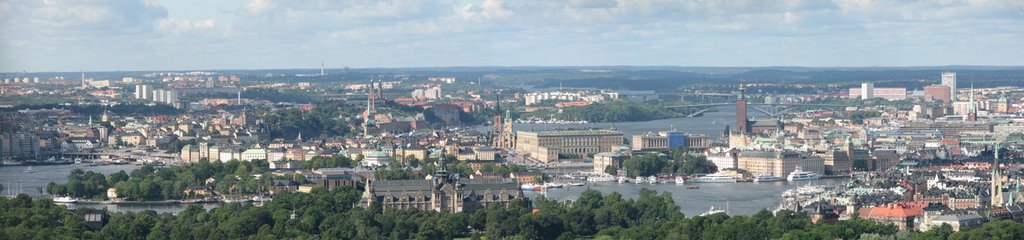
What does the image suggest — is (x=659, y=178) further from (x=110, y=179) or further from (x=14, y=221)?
(x=14, y=221)

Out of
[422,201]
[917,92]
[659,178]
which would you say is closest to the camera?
[422,201]

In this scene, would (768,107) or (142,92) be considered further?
(142,92)

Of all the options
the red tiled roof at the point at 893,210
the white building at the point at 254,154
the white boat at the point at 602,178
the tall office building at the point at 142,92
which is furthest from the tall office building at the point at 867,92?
the red tiled roof at the point at 893,210

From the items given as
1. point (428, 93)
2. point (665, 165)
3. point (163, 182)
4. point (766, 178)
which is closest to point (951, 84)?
point (428, 93)

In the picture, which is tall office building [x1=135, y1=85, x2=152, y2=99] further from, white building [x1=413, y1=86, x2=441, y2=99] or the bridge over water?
the bridge over water

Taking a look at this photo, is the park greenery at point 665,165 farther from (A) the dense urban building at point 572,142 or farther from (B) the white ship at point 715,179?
(A) the dense urban building at point 572,142

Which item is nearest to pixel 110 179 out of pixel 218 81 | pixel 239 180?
pixel 239 180

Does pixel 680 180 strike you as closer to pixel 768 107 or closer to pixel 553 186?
pixel 553 186
